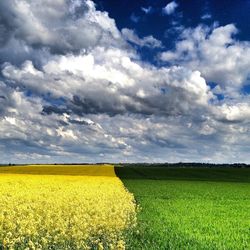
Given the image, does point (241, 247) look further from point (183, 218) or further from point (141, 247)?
point (183, 218)

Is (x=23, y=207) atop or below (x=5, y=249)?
atop

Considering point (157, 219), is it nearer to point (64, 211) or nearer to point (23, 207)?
point (64, 211)

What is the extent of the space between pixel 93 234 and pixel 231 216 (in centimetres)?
1184

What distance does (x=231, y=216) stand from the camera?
79.8 ft

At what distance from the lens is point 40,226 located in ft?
49.4

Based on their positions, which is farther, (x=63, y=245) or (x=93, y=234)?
(x=93, y=234)

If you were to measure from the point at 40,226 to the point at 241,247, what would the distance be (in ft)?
22.3

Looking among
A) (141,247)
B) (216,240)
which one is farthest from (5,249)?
(216,240)

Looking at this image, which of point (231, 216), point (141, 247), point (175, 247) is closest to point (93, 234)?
point (141, 247)

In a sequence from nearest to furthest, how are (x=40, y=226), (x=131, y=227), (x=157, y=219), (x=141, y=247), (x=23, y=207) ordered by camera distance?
(x=141, y=247) → (x=40, y=226) → (x=131, y=227) → (x=23, y=207) → (x=157, y=219)

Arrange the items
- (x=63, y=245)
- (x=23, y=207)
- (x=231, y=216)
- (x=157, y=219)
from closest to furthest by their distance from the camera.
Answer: (x=63, y=245) → (x=23, y=207) → (x=157, y=219) → (x=231, y=216)

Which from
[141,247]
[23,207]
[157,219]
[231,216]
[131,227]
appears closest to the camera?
[141,247]

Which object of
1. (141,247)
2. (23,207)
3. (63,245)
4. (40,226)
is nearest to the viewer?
(63,245)

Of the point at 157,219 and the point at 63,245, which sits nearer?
the point at 63,245
